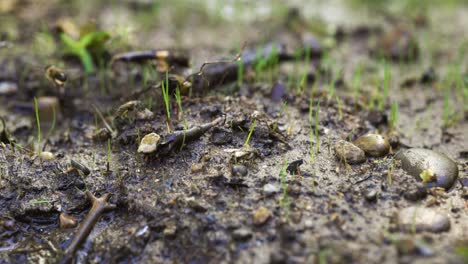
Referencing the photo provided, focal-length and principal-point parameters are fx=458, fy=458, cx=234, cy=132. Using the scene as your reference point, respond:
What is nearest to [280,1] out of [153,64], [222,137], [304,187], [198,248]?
[153,64]

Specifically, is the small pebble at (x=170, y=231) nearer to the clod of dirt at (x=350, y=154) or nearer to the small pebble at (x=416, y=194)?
the clod of dirt at (x=350, y=154)

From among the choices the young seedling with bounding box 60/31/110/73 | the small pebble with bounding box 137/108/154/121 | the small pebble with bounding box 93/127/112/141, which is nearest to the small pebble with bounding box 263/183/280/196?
the small pebble with bounding box 137/108/154/121

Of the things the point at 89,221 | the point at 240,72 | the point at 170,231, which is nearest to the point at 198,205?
the point at 170,231

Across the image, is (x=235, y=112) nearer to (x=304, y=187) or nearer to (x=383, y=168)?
(x=304, y=187)

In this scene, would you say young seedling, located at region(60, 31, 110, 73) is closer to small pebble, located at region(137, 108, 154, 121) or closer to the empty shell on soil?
small pebble, located at region(137, 108, 154, 121)

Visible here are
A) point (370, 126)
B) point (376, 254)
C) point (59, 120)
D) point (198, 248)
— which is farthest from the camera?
point (59, 120)

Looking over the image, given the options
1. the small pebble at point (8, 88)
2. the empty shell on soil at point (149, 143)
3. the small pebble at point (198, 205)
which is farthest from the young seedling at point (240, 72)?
the small pebble at point (8, 88)

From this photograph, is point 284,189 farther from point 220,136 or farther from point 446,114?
point 446,114
